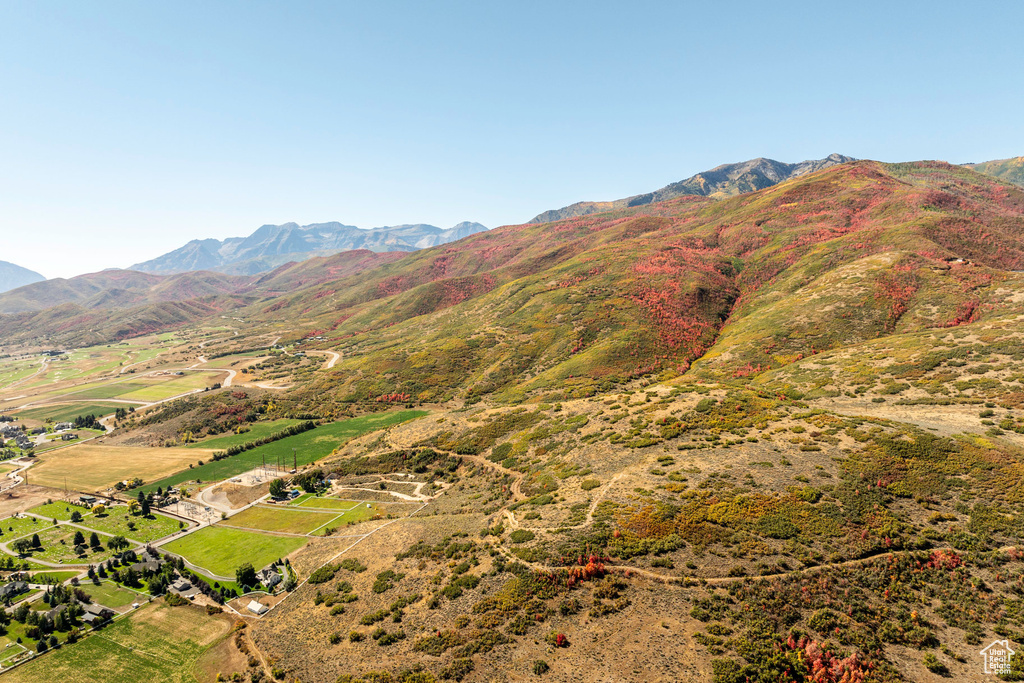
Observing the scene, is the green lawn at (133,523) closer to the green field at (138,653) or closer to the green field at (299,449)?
the green field at (299,449)

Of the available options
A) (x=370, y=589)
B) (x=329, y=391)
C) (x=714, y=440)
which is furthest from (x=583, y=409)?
(x=329, y=391)

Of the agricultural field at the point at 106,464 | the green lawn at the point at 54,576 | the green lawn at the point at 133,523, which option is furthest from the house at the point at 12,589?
the agricultural field at the point at 106,464

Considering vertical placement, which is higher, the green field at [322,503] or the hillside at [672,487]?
the hillside at [672,487]

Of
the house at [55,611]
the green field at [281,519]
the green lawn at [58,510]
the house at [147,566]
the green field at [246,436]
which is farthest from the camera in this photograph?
the green field at [246,436]

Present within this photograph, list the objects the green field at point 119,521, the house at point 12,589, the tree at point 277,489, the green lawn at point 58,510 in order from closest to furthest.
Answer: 1. the house at point 12,589
2. the green field at point 119,521
3. the tree at point 277,489
4. the green lawn at point 58,510

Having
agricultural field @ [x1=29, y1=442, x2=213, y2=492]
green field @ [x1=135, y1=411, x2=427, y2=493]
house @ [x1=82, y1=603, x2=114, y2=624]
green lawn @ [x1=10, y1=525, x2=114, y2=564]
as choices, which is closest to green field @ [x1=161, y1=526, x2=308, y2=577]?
house @ [x1=82, y1=603, x2=114, y2=624]

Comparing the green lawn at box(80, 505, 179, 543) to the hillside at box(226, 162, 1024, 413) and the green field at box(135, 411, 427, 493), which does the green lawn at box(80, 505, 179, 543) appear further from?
the hillside at box(226, 162, 1024, 413)

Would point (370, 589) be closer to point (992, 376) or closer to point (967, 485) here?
point (967, 485)

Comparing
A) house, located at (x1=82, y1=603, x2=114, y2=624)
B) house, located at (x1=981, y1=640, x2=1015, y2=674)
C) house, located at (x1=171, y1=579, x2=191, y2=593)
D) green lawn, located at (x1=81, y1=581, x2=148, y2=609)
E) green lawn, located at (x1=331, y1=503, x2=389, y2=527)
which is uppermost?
house, located at (x1=981, y1=640, x2=1015, y2=674)
